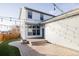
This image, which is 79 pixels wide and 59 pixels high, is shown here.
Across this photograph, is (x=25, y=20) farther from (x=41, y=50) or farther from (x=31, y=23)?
(x=41, y=50)

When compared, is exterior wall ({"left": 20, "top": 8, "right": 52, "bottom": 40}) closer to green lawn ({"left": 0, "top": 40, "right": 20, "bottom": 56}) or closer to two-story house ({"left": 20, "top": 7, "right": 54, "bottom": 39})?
two-story house ({"left": 20, "top": 7, "right": 54, "bottom": 39})

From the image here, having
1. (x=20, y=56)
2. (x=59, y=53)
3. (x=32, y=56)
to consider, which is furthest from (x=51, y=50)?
(x=20, y=56)

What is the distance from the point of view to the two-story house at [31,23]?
5.52m

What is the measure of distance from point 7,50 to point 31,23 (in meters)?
1.20

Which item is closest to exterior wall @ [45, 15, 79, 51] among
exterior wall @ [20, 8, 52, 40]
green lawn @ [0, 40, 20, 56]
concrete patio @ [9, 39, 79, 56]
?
concrete patio @ [9, 39, 79, 56]

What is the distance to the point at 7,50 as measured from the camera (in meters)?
5.33

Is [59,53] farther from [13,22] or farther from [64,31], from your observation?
[13,22]

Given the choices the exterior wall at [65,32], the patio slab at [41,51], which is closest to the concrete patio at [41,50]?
the patio slab at [41,51]

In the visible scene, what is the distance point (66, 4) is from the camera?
5172mm

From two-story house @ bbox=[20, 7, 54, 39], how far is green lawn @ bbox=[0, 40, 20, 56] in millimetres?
519

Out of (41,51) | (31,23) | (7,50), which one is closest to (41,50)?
(41,51)

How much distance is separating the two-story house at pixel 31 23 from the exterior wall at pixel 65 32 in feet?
1.24

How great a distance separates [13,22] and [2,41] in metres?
0.75

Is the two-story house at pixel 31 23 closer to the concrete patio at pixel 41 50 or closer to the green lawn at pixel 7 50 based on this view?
the concrete patio at pixel 41 50
